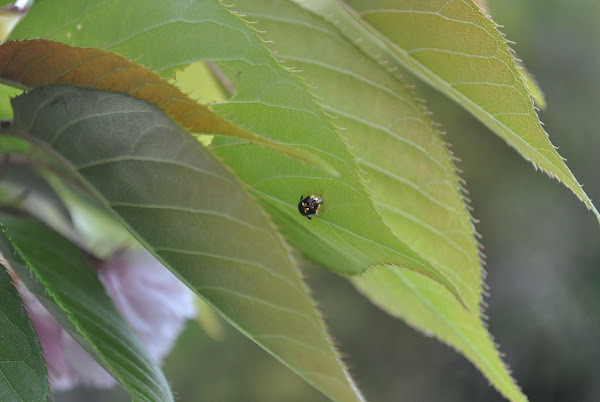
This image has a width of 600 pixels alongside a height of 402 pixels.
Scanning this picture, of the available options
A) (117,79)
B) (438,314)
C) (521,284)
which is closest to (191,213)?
(117,79)

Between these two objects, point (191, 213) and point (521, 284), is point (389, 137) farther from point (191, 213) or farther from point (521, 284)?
point (521, 284)

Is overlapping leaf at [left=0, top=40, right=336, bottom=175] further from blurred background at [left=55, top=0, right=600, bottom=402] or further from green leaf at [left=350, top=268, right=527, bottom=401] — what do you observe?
blurred background at [left=55, top=0, right=600, bottom=402]

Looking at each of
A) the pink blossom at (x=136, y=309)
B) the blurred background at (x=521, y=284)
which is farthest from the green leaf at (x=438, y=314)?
the blurred background at (x=521, y=284)

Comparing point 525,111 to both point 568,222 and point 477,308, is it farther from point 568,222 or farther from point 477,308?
point 568,222

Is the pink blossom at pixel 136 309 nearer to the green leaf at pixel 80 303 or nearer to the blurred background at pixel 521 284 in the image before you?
the green leaf at pixel 80 303

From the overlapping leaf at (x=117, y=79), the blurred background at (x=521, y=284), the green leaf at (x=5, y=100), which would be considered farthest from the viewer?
the blurred background at (x=521, y=284)
